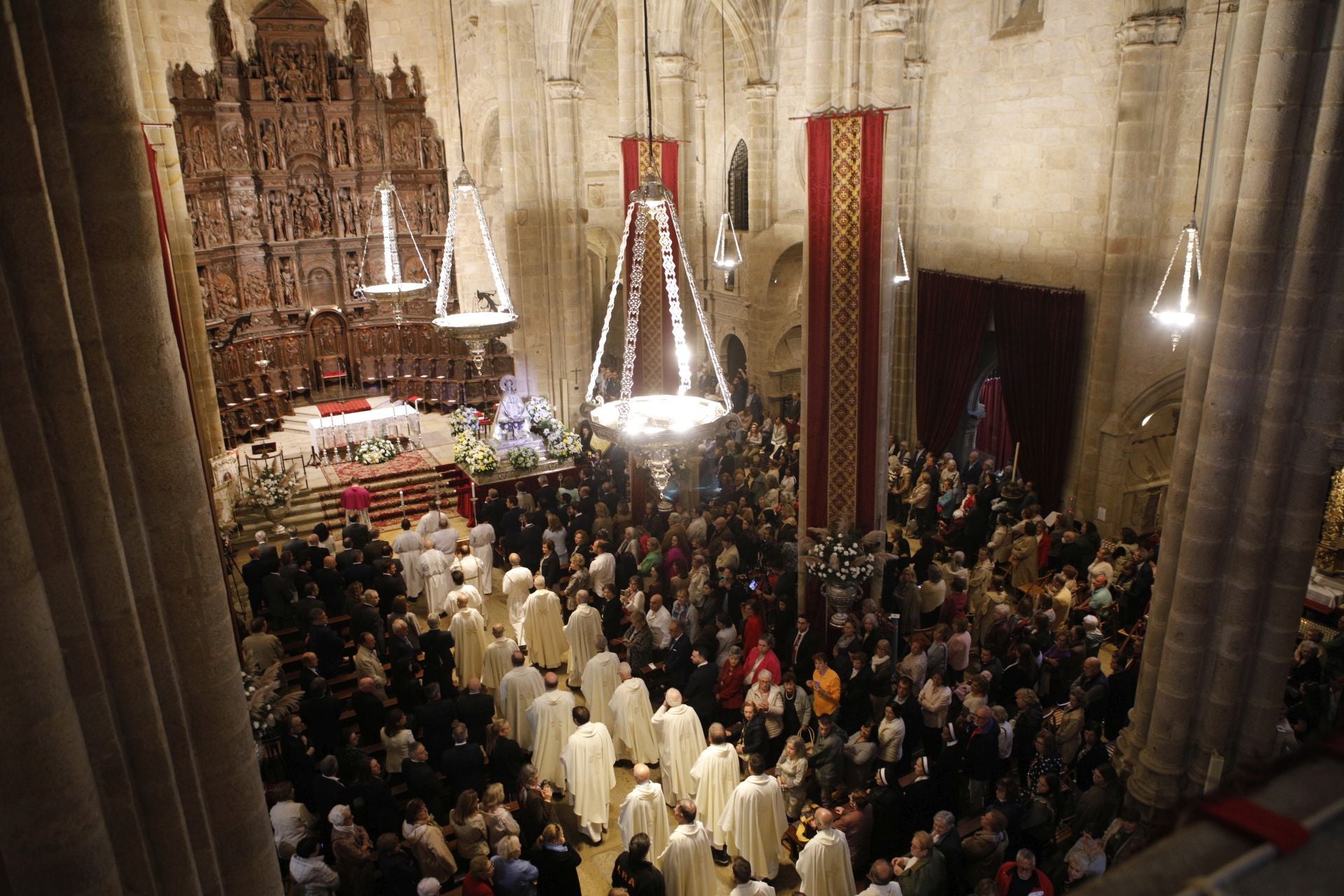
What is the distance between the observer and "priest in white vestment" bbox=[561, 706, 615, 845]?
7.46 meters

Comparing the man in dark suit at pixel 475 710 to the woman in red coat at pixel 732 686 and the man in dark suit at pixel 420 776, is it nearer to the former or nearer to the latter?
the man in dark suit at pixel 420 776

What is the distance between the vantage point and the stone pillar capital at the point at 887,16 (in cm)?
843

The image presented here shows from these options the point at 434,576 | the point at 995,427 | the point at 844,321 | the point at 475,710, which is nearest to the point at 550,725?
the point at 475,710

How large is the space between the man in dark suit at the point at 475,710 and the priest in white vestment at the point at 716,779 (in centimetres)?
182

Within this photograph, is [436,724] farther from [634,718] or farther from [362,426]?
[362,426]

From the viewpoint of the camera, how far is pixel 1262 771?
1457 millimetres

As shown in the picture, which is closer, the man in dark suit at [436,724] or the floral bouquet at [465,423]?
the man in dark suit at [436,724]

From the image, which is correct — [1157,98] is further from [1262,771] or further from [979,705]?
[1262,771]

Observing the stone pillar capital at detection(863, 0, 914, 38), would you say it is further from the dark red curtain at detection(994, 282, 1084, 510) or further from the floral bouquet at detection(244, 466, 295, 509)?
the floral bouquet at detection(244, 466, 295, 509)

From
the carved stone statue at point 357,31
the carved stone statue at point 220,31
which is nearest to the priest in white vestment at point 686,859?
the carved stone statue at point 220,31

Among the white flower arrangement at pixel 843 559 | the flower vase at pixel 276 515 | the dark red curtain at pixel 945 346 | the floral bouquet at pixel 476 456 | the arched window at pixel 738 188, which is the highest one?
the arched window at pixel 738 188

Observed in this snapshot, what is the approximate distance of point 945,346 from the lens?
Result: 1480cm

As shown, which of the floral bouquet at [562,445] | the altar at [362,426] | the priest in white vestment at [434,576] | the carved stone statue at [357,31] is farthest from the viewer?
the carved stone statue at [357,31]

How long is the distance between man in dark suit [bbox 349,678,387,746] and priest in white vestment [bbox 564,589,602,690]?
6.59ft
